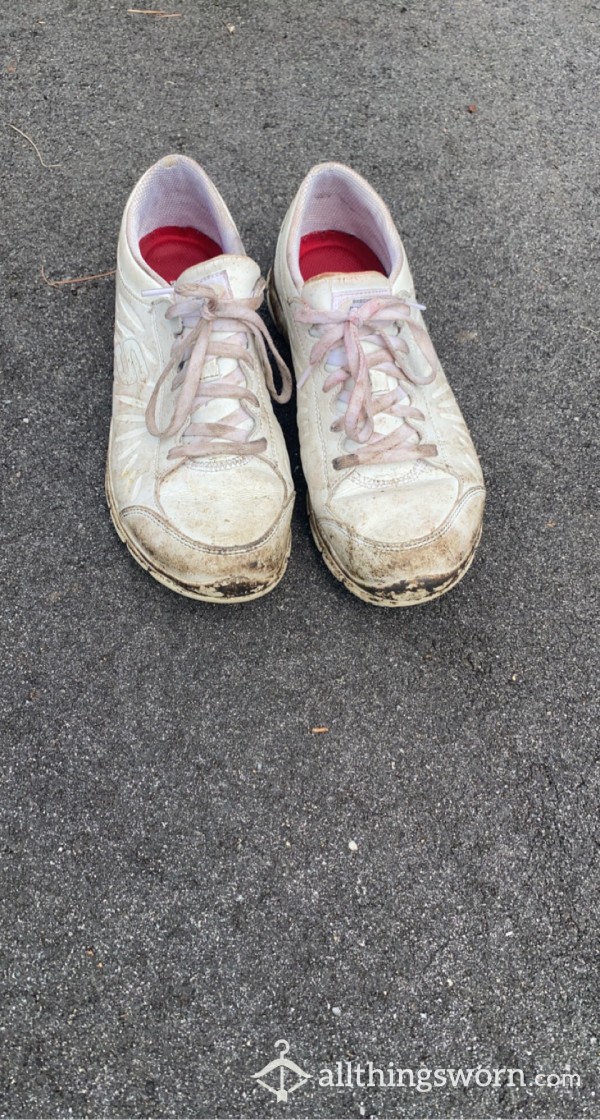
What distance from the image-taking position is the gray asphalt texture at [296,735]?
3.55ft

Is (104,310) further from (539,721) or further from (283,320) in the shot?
(539,721)

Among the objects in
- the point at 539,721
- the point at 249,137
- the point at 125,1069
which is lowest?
the point at 125,1069

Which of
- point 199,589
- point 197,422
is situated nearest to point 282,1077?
point 199,589

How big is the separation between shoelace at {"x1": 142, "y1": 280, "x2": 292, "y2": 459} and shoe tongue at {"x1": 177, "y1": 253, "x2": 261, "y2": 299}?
2 centimetres

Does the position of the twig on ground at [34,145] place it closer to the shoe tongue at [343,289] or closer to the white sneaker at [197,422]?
the white sneaker at [197,422]

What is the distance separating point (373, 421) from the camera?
4.21 feet

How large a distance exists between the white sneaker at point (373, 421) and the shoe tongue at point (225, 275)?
100mm

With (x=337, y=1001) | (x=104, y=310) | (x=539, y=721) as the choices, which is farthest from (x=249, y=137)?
(x=337, y=1001)

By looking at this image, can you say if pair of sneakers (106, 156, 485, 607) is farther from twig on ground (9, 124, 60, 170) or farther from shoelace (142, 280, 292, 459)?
twig on ground (9, 124, 60, 170)

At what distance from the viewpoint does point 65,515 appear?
1.36 metres

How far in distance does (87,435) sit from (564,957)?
1.12 metres

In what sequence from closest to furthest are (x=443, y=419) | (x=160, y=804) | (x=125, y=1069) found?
(x=125, y=1069) → (x=160, y=804) → (x=443, y=419)

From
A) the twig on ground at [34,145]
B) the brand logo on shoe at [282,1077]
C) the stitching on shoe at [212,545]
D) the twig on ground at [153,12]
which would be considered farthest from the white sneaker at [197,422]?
the twig on ground at [153,12]

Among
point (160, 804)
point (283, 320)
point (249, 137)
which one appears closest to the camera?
point (160, 804)
